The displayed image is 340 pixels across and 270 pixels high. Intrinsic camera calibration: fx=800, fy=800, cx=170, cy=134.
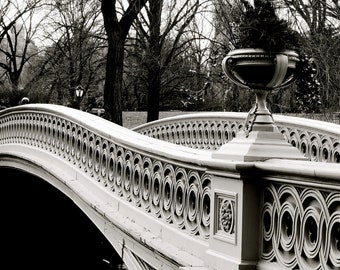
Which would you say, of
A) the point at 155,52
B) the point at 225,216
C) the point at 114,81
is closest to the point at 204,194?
the point at 225,216

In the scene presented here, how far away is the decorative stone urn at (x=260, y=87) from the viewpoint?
5121mm

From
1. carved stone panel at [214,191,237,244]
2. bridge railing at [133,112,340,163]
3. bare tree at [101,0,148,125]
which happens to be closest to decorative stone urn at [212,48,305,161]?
carved stone panel at [214,191,237,244]

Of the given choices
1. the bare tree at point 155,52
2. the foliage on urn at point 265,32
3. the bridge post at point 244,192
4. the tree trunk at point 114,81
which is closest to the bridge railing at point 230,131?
the tree trunk at point 114,81

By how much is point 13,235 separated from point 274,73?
47.6 feet

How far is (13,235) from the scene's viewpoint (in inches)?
741

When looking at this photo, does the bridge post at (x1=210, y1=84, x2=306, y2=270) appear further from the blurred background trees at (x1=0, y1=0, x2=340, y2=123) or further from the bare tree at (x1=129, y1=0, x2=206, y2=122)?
the bare tree at (x1=129, y1=0, x2=206, y2=122)

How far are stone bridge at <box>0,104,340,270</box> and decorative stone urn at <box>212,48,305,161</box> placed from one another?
0.02 metres

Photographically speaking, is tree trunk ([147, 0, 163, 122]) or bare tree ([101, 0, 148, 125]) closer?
bare tree ([101, 0, 148, 125])

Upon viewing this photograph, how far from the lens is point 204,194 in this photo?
19.2ft

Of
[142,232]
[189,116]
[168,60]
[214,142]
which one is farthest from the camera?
[168,60]

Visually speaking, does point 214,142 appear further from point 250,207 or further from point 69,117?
point 250,207

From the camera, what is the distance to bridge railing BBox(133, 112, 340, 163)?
11117mm

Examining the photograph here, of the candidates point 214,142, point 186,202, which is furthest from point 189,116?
point 186,202

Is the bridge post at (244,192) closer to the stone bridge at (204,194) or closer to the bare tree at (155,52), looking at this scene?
the stone bridge at (204,194)
